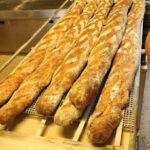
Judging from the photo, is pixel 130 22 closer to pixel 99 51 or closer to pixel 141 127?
pixel 99 51

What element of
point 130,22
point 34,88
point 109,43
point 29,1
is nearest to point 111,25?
point 130,22

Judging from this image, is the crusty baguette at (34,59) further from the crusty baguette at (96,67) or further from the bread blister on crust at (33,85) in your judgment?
the crusty baguette at (96,67)

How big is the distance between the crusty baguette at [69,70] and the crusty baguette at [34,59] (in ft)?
0.71

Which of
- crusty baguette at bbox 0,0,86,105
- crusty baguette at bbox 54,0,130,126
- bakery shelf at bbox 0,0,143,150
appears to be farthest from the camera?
crusty baguette at bbox 0,0,86,105

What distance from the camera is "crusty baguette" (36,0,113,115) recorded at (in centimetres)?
100

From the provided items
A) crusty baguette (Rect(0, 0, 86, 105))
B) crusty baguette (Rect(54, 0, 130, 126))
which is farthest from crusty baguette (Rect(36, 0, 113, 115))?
crusty baguette (Rect(0, 0, 86, 105))

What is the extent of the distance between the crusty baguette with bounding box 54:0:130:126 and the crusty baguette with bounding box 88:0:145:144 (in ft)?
0.18

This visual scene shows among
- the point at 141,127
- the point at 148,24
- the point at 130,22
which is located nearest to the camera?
the point at 130,22

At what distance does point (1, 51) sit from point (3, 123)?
115 inches

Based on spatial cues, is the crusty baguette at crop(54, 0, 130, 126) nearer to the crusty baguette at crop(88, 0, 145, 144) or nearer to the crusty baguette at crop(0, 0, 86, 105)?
the crusty baguette at crop(88, 0, 145, 144)

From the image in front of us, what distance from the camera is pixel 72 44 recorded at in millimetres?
1541

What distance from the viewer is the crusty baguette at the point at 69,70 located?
3.27 ft

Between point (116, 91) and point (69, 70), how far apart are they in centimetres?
33

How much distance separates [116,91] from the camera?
102 centimetres
